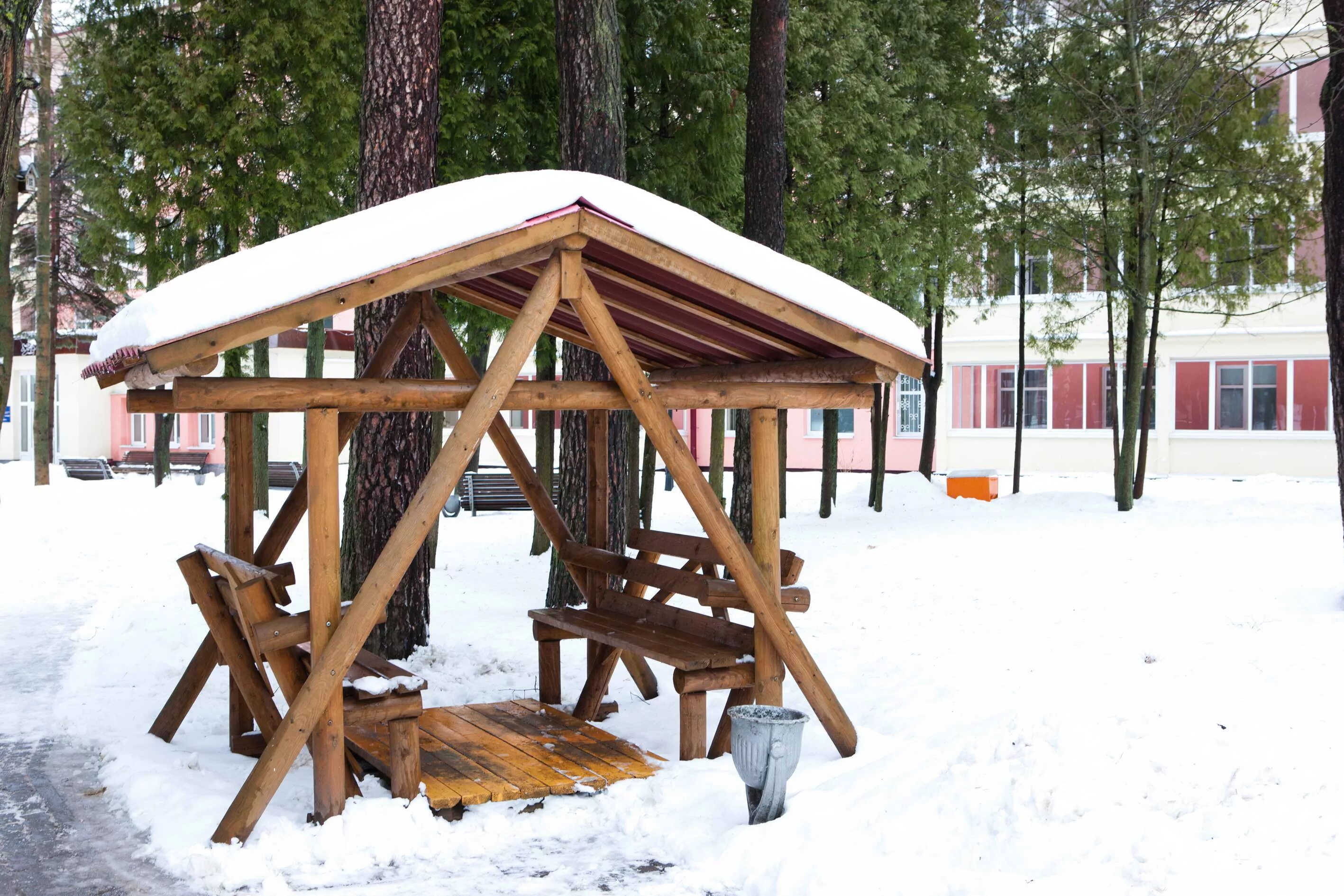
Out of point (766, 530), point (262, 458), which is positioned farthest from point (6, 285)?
point (766, 530)

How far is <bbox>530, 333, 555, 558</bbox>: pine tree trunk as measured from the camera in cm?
1405

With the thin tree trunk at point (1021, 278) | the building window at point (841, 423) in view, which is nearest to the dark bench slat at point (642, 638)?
the thin tree trunk at point (1021, 278)

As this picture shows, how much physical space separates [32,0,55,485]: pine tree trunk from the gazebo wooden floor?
56.0 feet

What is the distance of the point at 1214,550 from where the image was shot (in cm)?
1372

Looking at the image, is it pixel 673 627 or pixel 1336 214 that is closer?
pixel 673 627

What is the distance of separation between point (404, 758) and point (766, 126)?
831 cm

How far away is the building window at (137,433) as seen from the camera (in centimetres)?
3791

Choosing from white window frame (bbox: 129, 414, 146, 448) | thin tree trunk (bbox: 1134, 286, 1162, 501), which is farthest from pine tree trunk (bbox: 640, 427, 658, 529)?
white window frame (bbox: 129, 414, 146, 448)

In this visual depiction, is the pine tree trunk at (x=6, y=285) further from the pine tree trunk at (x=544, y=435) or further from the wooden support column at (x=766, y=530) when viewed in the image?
the wooden support column at (x=766, y=530)

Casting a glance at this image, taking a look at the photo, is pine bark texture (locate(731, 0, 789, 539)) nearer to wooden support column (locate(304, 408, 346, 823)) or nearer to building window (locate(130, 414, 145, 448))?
wooden support column (locate(304, 408, 346, 823))

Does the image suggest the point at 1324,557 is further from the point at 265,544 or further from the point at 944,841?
the point at 265,544

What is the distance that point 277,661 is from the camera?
5.65m

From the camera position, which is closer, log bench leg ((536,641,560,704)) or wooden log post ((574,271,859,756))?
Result: wooden log post ((574,271,859,756))

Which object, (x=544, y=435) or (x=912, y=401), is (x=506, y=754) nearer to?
(x=544, y=435)
